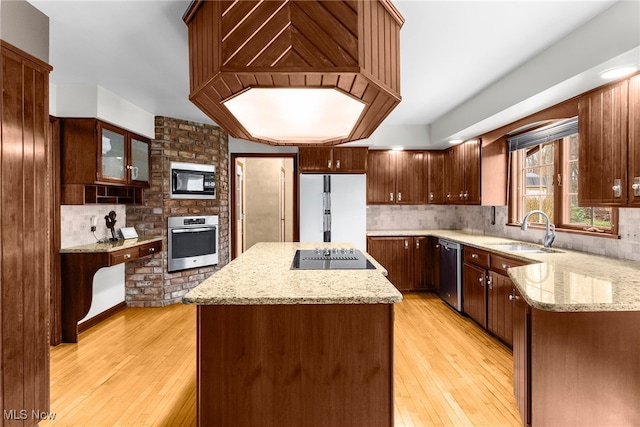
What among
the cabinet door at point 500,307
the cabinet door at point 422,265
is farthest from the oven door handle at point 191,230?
the cabinet door at point 500,307

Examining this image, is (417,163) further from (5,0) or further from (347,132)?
(5,0)

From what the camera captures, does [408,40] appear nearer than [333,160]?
Yes

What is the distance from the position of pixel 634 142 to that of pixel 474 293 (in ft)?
6.72

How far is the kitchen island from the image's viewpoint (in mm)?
1583

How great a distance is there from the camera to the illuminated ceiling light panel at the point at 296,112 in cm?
178

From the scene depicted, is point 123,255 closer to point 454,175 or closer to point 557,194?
point 454,175

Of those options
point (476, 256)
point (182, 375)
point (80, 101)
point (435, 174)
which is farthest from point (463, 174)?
point (80, 101)

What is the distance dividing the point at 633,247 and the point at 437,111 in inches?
97.1

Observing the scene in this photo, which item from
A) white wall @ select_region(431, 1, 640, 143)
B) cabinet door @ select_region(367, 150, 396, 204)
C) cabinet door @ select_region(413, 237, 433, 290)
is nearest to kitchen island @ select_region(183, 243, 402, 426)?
Answer: white wall @ select_region(431, 1, 640, 143)

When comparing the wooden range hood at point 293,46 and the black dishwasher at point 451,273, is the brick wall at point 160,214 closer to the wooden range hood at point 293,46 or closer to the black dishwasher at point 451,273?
the wooden range hood at point 293,46

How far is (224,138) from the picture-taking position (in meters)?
4.99

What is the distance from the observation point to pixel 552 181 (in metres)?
3.48

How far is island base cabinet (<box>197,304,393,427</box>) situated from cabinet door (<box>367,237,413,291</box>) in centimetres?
329

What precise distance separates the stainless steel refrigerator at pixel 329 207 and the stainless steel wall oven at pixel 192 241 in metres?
1.24
